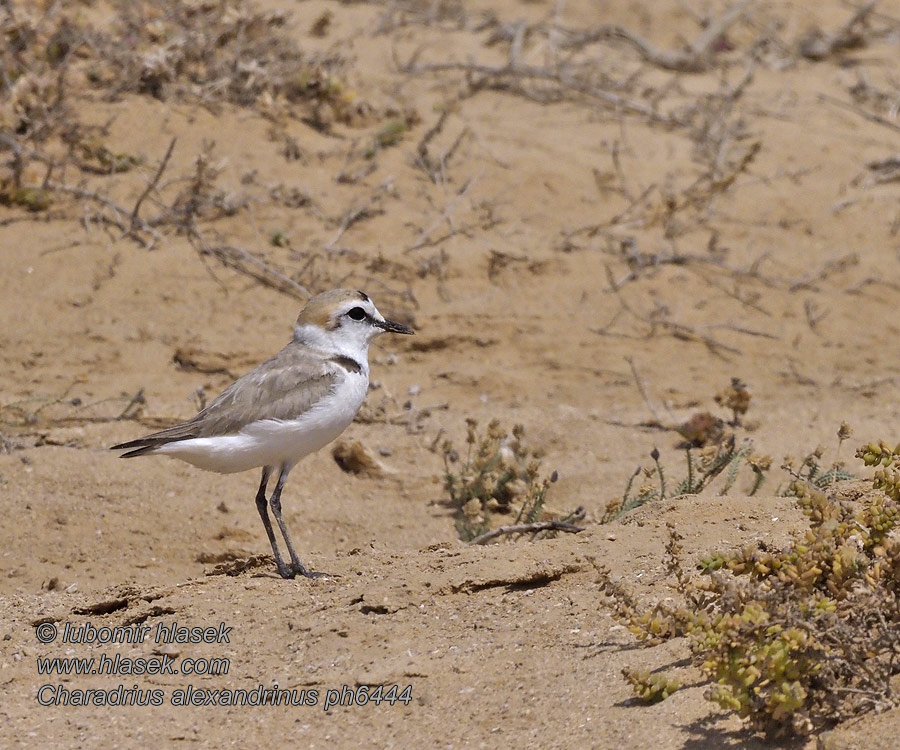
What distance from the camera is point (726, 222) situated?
10.1 m

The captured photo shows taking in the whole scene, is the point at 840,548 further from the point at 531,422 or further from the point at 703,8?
the point at 703,8

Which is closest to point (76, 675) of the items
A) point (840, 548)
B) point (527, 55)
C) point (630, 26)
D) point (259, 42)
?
point (840, 548)

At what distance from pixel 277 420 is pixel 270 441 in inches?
4.0

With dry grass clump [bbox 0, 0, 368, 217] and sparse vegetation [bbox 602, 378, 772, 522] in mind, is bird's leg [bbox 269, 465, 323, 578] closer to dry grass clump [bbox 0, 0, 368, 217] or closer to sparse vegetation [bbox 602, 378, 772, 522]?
sparse vegetation [bbox 602, 378, 772, 522]

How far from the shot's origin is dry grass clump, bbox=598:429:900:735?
10.6 ft

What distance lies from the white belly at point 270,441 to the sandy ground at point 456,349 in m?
0.50

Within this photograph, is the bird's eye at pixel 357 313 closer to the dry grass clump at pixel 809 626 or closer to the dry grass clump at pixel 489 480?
the dry grass clump at pixel 489 480

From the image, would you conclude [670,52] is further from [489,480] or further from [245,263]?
[489,480]

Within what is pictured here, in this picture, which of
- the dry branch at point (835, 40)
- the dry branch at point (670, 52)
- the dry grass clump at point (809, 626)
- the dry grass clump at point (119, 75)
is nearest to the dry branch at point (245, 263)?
the dry grass clump at point (119, 75)

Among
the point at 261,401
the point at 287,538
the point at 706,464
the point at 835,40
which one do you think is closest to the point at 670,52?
the point at 835,40

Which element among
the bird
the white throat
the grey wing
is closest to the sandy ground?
the bird

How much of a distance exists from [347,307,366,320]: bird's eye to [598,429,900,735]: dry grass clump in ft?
9.07

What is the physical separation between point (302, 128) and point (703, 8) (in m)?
5.86

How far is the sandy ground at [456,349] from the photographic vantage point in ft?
13.7
